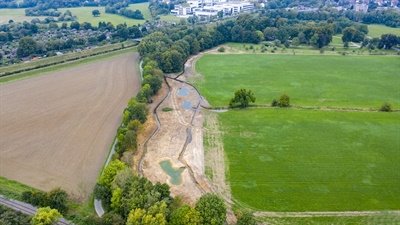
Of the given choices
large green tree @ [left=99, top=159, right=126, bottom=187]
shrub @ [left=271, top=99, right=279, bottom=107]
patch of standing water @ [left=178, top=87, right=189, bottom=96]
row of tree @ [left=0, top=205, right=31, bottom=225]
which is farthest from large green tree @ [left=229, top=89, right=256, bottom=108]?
row of tree @ [left=0, top=205, right=31, bottom=225]

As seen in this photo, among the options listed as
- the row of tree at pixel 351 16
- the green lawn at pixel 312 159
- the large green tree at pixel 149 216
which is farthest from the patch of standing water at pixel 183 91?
the row of tree at pixel 351 16

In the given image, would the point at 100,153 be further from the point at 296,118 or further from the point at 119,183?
the point at 296,118

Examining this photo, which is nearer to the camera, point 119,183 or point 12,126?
point 119,183

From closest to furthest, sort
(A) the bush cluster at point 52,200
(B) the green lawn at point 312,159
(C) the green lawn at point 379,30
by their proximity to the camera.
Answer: (A) the bush cluster at point 52,200 < (B) the green lawn at point 312,159 < (C) the green lawn at point 379,30

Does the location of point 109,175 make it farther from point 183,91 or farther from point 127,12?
point 127,12

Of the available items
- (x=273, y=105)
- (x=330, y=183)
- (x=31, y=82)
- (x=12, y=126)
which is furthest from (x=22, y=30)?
(x=330, y=183)

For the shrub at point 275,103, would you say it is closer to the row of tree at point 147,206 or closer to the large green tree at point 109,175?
the row of tree at point 147,206
